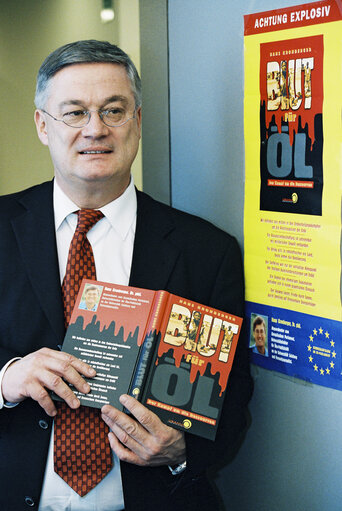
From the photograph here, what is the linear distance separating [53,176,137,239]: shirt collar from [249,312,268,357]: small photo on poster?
1.56ft

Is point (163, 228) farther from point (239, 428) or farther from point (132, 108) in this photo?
point (239, 428)

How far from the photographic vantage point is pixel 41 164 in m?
2.18

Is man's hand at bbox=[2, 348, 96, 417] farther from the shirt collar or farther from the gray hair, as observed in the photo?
the gray hair

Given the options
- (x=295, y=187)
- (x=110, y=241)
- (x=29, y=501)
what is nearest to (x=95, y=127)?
(x=110, y=241)

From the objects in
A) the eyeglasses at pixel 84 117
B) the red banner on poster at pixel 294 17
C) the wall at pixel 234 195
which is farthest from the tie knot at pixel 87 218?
the red banner on poster at pixel 294 17

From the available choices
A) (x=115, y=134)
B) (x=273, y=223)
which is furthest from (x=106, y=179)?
(x=273, y=223)

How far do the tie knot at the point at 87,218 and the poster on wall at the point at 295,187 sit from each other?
1.47ft

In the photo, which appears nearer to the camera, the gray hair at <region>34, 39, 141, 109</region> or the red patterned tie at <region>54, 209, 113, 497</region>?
the red patterned tie at <region>54, 209, 113, 497</region>

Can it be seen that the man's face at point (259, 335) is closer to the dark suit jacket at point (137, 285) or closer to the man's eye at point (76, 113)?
the dark suit jacket at point (137, 285)

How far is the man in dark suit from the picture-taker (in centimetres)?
163

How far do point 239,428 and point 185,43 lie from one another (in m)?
1.23

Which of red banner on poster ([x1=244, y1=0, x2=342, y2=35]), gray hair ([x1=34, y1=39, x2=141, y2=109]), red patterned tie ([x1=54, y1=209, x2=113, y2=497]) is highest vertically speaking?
red banner on poster ([x1=244, y1=0, x2=342, y2=35])

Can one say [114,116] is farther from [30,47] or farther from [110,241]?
[30,47]

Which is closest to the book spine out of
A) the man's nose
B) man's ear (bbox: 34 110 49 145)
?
the man's nose
